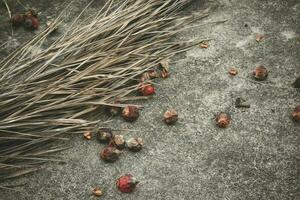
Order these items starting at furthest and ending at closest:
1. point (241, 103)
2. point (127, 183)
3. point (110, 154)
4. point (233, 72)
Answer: point (233, 72) → point (241, 103) → point (110, 154) → point (127, 183)

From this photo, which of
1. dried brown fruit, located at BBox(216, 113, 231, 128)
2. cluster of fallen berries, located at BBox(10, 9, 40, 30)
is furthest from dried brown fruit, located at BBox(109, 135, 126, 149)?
cluster of fallen berries, located at BBox(10, 9, 40, 30)

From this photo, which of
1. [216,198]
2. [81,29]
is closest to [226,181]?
[216,198]

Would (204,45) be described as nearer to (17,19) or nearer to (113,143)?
(113,143)

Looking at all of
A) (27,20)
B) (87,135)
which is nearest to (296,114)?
(87,135)

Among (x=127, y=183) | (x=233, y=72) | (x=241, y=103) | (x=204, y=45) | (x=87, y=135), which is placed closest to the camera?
(x=127, y=183)

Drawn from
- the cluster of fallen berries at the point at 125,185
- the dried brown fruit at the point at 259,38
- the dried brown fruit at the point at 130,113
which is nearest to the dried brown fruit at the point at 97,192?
the cluster of fallen berries at the point at 125,185

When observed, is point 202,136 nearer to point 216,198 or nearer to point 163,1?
point 216,198

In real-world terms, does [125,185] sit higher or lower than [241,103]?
higher
